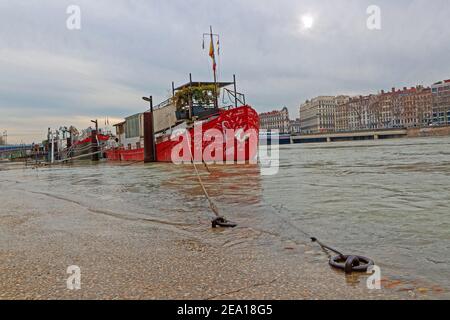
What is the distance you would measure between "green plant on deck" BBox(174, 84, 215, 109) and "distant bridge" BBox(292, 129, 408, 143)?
339 feet

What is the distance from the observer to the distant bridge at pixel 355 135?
116m

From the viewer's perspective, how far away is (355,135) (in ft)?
417

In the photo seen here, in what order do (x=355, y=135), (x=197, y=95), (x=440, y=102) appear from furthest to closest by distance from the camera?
(x=440, y=102) → (x=355, y=135) → (x=197, y=95)

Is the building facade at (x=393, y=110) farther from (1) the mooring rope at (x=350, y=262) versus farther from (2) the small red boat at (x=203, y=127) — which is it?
(1) the mooring rope at (x=350, y=262)

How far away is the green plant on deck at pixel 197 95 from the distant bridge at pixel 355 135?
Result: 4073 inches

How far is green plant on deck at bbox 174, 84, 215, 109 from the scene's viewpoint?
947 inches

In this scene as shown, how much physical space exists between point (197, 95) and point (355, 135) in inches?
4434

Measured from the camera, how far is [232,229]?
4.69 meters

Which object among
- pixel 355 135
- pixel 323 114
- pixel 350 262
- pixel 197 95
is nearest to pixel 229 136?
pixel 197 95

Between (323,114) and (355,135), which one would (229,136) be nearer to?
(355,135)

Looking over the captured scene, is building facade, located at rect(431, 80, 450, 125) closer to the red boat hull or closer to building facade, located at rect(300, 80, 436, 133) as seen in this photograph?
building facade, located at rect(300, 80, 436, 133)

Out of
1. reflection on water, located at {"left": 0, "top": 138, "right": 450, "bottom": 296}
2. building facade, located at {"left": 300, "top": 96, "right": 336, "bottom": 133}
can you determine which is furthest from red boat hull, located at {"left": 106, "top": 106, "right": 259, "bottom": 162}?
building facade, located at {"left": 300, "top": 96, "right": 336, "bottom": 133}
